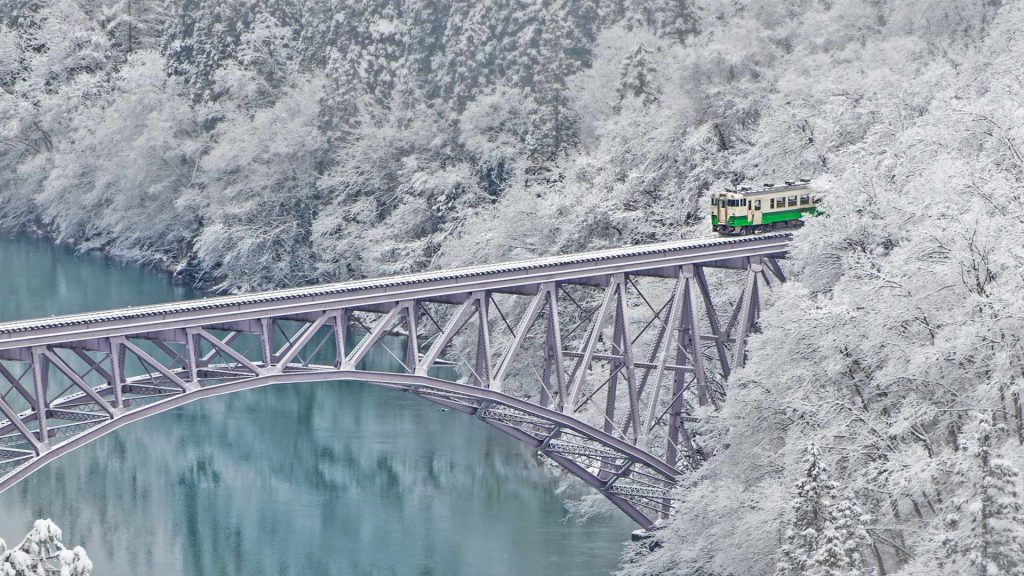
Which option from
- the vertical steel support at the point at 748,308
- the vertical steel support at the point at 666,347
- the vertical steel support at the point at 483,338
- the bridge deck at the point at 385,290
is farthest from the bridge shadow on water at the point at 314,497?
the bridge deck at the point at 385,290

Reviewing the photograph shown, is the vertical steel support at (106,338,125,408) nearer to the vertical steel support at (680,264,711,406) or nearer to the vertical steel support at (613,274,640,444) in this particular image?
the vertical steel support at (613,274,640,444)

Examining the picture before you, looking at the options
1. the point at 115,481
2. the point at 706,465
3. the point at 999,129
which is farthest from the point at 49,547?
the point at 115,481

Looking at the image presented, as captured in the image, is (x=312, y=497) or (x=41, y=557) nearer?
(x=41, y=557)

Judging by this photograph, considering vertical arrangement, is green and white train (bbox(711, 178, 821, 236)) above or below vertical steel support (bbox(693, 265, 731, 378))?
above

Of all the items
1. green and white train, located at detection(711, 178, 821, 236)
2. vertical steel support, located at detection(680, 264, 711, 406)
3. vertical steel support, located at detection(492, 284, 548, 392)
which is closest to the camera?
vertical steel support, located at detection(492, 284, 548, 392)

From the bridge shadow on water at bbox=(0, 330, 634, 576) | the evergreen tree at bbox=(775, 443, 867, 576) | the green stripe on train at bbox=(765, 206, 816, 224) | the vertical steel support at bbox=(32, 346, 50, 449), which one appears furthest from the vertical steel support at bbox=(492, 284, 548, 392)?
the vertical steel support at bbox=(32, 346, 50, 449)

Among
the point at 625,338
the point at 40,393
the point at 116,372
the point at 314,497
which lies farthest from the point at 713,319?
the point at 40,393

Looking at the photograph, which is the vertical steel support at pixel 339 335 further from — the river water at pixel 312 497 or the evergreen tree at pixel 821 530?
the evergreen tree at pixel 821 530

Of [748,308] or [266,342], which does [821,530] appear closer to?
[748,308]
